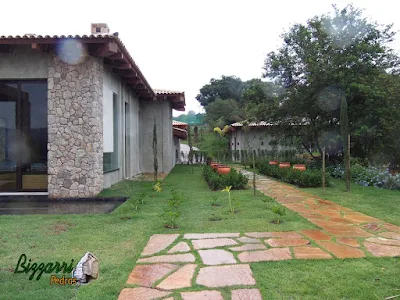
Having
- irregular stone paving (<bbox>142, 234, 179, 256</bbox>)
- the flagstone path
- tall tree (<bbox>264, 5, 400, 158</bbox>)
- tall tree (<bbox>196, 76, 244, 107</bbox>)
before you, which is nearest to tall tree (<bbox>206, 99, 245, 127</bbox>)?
tall tree (<bbox>196, 76, 244, 107</bbox>)

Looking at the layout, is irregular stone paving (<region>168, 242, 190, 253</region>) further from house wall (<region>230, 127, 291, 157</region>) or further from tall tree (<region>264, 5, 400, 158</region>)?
house wall (<region>230, 127, 291, 157</region>)

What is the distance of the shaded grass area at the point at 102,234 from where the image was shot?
9.60 feet

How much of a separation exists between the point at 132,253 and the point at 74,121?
4.94 m

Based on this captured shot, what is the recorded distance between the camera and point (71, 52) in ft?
25.6

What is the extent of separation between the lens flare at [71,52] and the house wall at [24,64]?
45 cm

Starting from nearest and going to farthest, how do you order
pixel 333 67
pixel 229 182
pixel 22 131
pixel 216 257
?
pixel 216 257 < pixel 22 131 < pixel 229 182 < pixel 333 67

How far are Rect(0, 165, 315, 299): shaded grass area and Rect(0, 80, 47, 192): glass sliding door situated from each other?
2690 millimetres

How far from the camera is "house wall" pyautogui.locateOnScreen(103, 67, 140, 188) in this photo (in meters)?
9.66

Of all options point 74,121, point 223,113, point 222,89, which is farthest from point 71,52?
point 222,89

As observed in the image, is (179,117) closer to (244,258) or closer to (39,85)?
(39,85)

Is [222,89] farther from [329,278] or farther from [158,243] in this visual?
[329,278]

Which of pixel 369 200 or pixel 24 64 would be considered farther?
pixel 24 64

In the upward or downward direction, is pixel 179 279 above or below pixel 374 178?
below

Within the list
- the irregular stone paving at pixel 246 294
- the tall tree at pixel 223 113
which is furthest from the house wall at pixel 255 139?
the irregular stone paving at pixel 246 294
